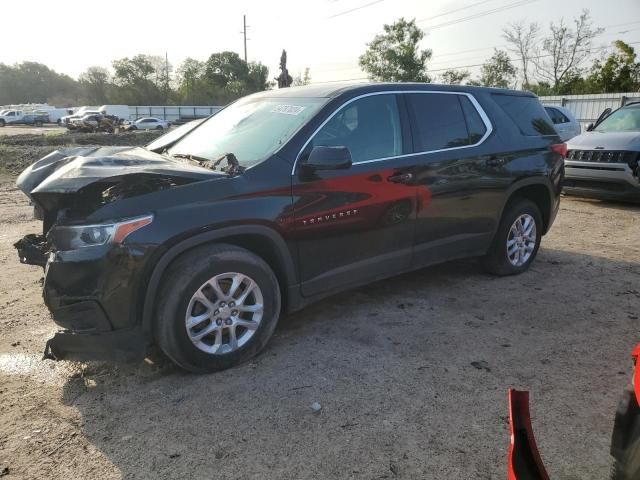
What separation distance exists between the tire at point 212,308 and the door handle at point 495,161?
2.40 meters

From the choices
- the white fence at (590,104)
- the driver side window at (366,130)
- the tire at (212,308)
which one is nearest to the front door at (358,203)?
the driver side window at (366,130)

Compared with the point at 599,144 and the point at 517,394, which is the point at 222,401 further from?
the point at 599,144

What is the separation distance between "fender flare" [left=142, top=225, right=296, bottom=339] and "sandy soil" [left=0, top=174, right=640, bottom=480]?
0.50 m

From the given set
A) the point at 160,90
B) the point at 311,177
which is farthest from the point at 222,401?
the point at 160,90

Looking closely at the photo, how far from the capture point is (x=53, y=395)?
123 inches

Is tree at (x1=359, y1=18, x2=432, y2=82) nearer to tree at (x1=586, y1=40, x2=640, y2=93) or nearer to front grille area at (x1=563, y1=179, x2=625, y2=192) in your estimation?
tree at (x1=586, y1=40, x2=640, y2=93)

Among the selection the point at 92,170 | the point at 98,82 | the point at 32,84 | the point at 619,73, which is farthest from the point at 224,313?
the point at 32,84

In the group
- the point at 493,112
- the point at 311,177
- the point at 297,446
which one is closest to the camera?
the point at 297,446

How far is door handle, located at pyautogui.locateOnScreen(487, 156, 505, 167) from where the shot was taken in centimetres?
471

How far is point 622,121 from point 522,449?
31.7 ft

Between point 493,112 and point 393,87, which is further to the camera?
point 493,112

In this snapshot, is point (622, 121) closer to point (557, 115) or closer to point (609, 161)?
point (609, 161)

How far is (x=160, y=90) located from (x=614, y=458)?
8382 centimetres

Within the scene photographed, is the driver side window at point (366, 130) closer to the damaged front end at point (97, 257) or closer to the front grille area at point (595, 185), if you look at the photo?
the damaged front end at point (97, 257)
